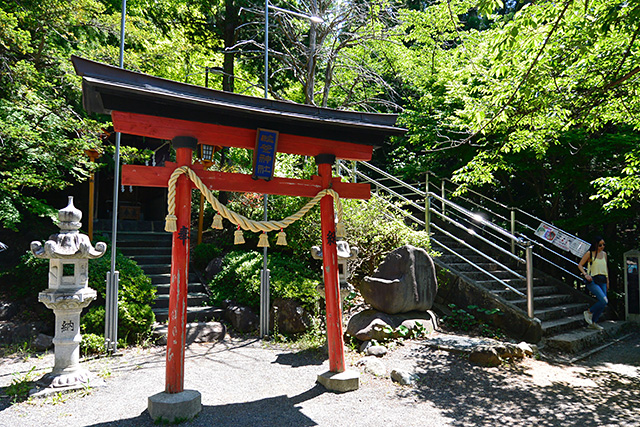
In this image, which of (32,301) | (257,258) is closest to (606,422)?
(257,258)

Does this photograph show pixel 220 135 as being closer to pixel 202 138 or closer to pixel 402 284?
pixel 202 138

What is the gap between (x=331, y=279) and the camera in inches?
200

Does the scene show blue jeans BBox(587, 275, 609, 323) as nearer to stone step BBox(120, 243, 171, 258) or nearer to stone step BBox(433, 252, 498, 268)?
stone step BBox(433, 252, 498, 268)

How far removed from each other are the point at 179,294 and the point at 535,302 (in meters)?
6.84

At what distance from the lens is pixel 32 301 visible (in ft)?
24.2

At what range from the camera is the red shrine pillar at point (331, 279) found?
504cm

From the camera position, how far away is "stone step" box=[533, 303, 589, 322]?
24.5ft

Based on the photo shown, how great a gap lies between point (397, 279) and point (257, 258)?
317 cm

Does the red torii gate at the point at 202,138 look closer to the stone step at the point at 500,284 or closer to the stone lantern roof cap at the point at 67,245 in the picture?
the stone lantern roof cap at the point at 67,245

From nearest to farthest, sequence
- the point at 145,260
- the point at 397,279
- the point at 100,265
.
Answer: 1. the point at 397,279
2. the point at 100,265
3. the point at 145,260

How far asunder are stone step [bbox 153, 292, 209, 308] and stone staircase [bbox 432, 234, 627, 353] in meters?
4.85

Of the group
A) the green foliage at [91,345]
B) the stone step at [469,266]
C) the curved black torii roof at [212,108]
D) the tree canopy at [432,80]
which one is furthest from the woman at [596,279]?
the green foliage at [91,345]

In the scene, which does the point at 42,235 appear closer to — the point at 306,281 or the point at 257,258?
the point at 257,258

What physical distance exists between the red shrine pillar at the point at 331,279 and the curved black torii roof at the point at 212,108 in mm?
477
